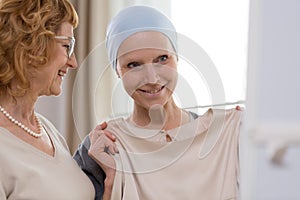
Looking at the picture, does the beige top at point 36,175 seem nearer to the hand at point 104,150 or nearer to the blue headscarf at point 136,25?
the hand at point 104,150

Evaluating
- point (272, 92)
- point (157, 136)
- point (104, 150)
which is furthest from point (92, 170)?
point (272, 92)

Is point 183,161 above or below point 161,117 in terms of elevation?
below

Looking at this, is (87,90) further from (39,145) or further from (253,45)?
(253,45)

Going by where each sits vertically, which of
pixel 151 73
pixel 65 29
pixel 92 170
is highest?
pixel 65 29

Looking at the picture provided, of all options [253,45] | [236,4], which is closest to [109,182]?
[253,45]

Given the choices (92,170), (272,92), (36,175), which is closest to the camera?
(272,92)

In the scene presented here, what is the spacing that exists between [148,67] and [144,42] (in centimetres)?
6

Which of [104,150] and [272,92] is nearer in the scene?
[272,92]

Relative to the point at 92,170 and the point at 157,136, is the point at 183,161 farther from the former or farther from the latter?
the point at 92,170

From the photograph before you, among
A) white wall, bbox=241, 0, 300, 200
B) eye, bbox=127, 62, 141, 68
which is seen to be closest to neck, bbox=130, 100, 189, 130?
eye, bbox=127, 62, 141, 68

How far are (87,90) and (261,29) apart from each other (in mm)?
1220

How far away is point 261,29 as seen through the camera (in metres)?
0.47

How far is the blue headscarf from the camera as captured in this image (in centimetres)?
123

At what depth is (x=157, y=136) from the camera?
1.29 m
